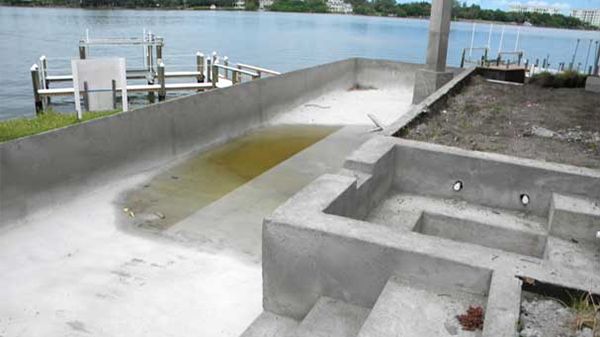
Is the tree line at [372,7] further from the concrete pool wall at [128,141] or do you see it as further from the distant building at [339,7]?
the concrete pool wall at [128,141]

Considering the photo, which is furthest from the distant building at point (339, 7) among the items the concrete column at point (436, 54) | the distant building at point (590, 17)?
the concrete column at point (436, 54)

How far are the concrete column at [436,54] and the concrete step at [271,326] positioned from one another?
11155 millimetres

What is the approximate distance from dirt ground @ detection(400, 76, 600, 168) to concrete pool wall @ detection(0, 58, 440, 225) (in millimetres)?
4169

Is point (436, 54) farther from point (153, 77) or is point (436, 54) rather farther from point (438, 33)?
point (153, 77)

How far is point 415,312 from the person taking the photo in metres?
3.70

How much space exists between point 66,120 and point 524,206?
9.10 meters

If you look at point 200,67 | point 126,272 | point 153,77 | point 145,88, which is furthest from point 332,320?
point 153,77

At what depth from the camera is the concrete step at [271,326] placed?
4332mm

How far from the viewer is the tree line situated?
87750 millimetres

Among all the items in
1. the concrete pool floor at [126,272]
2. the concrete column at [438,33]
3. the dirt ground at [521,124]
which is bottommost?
the concrete pool floor at [126,272]

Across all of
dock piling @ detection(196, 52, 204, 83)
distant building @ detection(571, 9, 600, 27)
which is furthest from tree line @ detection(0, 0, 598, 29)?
dock piling @ detection(196, 52, 204, 83)

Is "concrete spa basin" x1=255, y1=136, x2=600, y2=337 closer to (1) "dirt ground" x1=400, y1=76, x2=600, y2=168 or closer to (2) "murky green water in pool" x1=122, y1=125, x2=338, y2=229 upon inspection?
(1) "dirt ground" x1=400, y1=76, x2=600, y2=168

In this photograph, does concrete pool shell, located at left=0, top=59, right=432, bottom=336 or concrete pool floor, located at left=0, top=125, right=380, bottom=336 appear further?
concrete pool shell, located at left=0, top=59, right=432, bottom=336

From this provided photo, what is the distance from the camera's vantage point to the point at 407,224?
607cm
